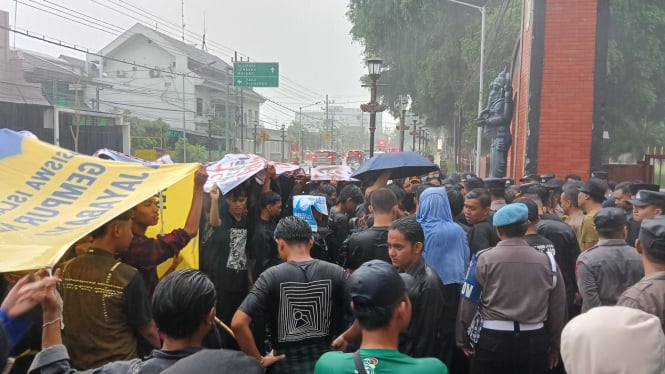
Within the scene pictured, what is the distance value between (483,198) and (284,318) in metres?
2.62

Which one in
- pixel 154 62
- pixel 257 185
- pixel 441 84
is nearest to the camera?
pixel 257 185

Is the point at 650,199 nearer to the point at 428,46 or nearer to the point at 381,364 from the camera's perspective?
the point at 381,364

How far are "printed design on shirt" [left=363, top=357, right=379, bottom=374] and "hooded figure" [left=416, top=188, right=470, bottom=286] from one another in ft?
8.32

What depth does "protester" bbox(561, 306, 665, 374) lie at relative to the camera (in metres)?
2.02

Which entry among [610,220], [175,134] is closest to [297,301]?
[610,220]

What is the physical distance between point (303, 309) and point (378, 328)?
3.59 feet

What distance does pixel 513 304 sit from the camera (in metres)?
3.81

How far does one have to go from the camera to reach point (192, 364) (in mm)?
2041

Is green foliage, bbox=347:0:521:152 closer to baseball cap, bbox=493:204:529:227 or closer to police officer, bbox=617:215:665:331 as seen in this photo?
baseball cap, bbox=493:204:529:227

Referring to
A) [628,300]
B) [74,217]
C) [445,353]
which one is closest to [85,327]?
[74,217]

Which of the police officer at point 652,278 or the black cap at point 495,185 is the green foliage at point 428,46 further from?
the police officer at point 652,278

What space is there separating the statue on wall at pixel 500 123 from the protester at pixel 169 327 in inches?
487

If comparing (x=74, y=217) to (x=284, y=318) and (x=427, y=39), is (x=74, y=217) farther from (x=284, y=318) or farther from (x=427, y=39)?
(x=427, y=39)

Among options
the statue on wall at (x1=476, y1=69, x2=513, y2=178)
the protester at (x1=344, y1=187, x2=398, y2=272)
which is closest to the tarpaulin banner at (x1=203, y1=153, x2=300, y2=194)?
the protester at (x1=344, y1=187, x2=398, y2=272)
